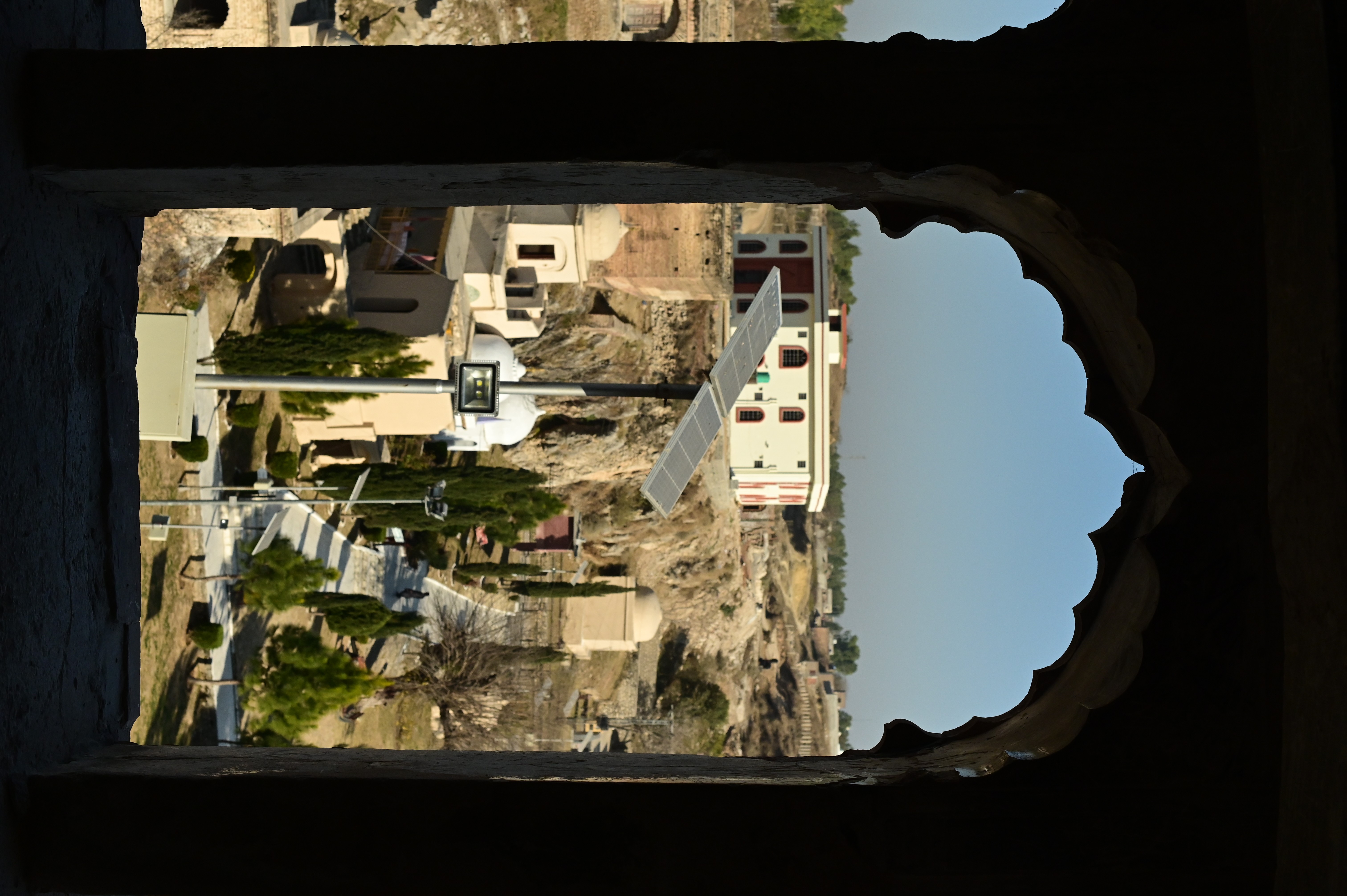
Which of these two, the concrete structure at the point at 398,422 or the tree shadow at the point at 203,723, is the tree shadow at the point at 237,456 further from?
the tree shadow at the point at 203,723

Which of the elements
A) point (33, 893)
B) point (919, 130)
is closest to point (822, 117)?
point (919, 130)

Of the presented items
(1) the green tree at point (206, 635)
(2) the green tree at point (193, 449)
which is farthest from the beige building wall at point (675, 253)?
(1) the green tree at point (206, 635)

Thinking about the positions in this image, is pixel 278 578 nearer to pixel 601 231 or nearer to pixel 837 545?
pixel 601 231

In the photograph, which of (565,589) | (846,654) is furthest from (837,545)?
(565,589)

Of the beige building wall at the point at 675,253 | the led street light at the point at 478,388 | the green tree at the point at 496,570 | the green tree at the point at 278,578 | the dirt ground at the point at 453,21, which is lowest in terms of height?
the green tree at the point at 496,570

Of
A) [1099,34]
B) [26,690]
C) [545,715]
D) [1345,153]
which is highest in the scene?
[1099,34]

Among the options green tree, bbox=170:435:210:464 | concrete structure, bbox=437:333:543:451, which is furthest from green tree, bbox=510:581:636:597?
green tree, bbox=170:435:210:464

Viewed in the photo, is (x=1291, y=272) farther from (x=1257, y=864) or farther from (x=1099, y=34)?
(x=1257, y=864)
